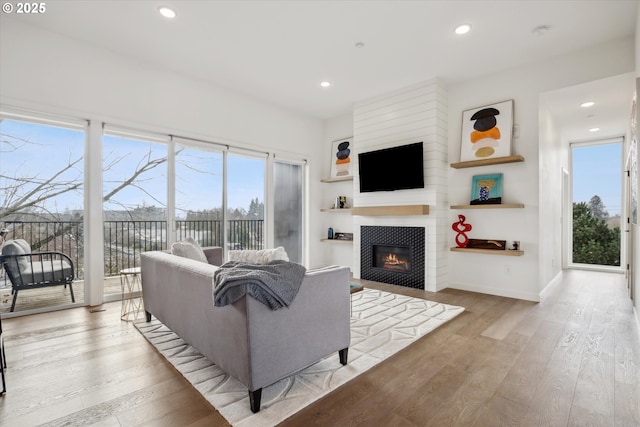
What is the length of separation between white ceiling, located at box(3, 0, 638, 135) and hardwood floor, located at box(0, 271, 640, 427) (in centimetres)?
295

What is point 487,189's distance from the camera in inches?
165

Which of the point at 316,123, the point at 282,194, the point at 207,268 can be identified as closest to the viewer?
the point at 207,268

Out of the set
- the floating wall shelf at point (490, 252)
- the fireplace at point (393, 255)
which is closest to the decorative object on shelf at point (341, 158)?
the fireplace at point (393, 255)

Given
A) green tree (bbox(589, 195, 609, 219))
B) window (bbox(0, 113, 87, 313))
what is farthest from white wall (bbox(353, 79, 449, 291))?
window (bbox(0, 113, 87, 313))

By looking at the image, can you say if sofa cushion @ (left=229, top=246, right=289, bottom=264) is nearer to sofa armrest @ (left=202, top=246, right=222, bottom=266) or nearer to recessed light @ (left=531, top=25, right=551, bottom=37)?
sofa armrest @ (left=202, top=246, right=222, bottom=266)

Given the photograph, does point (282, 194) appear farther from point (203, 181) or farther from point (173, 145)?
point (173, 145)

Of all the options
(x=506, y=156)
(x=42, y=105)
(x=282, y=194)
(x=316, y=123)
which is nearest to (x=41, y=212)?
(x=42, y=105)

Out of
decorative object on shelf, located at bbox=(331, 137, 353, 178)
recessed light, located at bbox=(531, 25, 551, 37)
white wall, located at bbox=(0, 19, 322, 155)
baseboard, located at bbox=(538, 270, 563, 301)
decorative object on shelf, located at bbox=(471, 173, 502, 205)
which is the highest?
recessed light, located at bbox=(531, 25, 551, 37)

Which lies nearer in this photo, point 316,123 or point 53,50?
point 53,50

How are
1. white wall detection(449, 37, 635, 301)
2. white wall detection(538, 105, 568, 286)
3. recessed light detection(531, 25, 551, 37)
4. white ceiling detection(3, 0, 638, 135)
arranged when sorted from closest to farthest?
white ceiling detection(3, 0, 638, 135) < recessed light detection(531, 25, 551, 37) < white wall detection(449, 37, 635, 301) < white wall detection(538, 105, 568, 286)

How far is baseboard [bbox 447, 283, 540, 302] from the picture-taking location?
3893 mm

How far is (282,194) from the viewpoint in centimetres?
577

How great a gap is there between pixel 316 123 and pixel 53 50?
13.1 ft

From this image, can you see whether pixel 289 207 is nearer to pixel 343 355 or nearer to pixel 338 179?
pixel 338 179
